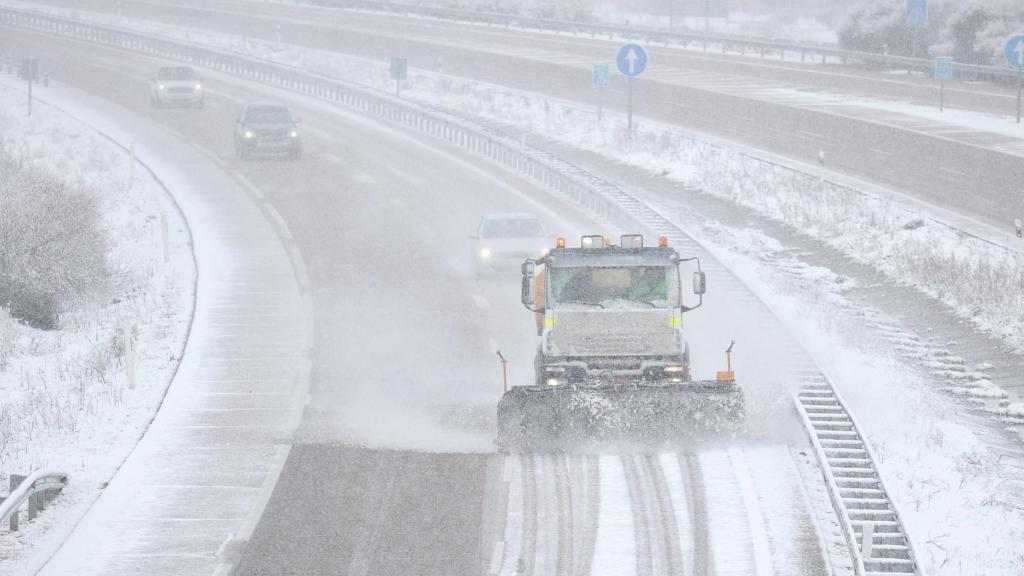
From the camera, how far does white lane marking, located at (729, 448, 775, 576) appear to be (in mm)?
12805

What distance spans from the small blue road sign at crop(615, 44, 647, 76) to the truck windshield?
2295 centimetres

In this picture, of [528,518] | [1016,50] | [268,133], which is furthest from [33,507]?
[1016,50]

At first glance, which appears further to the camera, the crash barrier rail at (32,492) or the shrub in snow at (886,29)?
the shrub in snow at (886,29)

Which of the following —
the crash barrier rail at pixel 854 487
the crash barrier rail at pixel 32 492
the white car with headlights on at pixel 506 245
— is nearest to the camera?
the crash barrier rail at pixel 854 487

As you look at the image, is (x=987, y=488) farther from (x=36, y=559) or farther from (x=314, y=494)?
(x=36, y=559)

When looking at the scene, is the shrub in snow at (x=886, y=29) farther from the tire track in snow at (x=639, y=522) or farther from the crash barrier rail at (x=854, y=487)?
the tire track in snow at (x=639, y=522)

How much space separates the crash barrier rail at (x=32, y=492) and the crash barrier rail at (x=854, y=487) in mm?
8023

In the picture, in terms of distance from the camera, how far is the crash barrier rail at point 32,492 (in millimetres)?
13523

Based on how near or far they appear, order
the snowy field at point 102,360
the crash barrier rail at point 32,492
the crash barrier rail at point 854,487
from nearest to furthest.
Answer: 1. the crash barrier rail at point 854,487
2. the crash barrier rail at point 32,492
3. the snowy field at point 102,360

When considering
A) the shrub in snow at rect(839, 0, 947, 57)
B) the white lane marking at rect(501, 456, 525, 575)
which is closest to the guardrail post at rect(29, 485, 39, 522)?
the white lane marking at rect(501, 456, 525, 575)

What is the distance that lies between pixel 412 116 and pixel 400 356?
30.0 metres

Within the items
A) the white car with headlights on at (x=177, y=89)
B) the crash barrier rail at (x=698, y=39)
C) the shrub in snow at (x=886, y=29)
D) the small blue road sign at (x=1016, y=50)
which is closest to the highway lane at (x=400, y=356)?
the white car with headlights on at (x=177, y=89)

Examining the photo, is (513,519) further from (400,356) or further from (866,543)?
(400,356)

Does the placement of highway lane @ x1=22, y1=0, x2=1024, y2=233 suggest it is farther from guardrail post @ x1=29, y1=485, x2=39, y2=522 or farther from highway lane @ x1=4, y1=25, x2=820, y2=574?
guardrail post @ x1=29, y1=485, x2=39, y2=522
